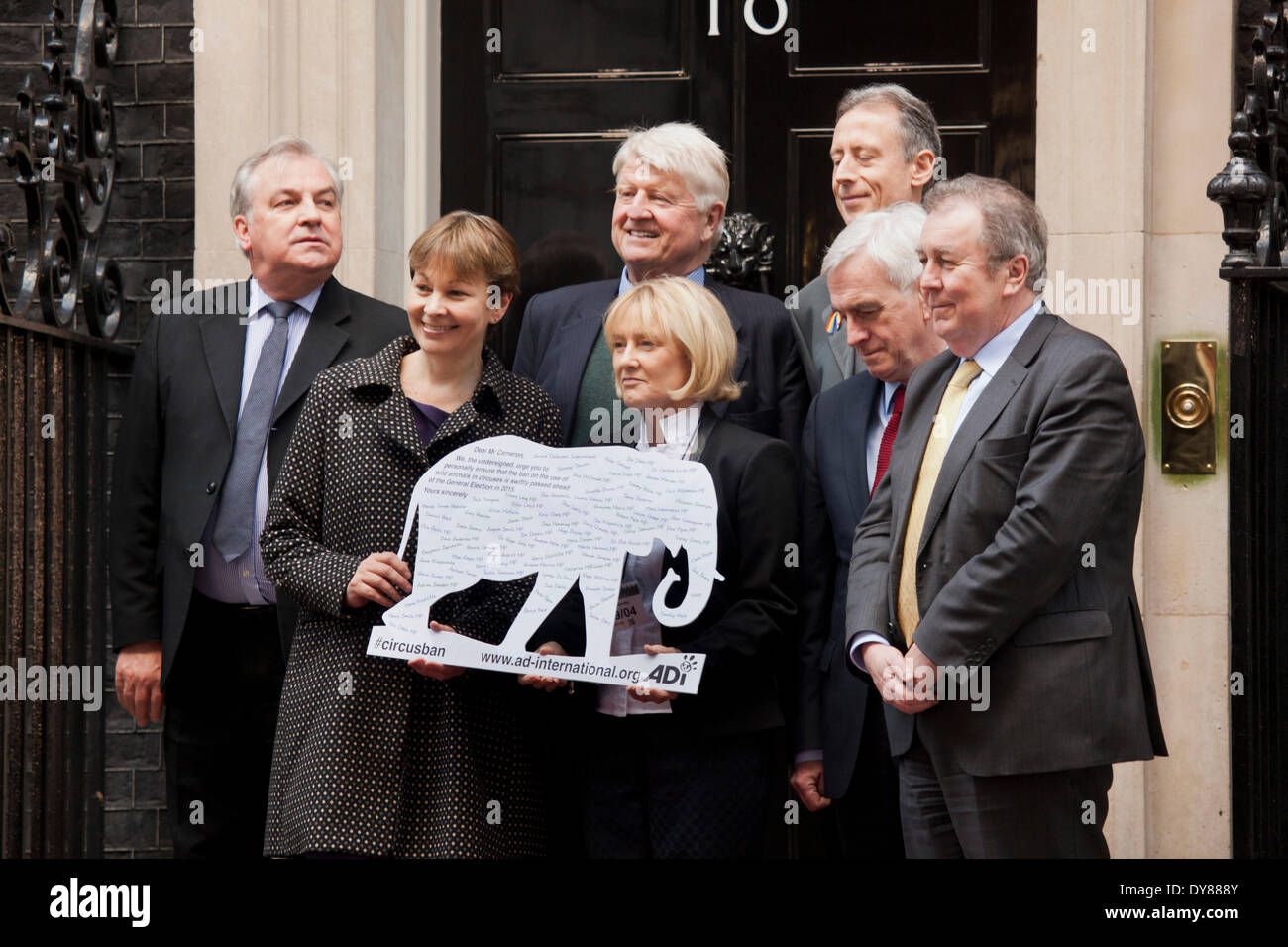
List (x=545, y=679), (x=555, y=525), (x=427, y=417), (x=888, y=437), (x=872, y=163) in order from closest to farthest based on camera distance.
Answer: (x=545, y=679)
(x=555, y=525)
(x=427, y=417)
(x=888, y=437)
(x=872, y=163)

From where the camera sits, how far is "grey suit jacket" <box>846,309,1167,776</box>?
383cm

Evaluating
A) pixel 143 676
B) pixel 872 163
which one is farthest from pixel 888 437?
pixel 143 676

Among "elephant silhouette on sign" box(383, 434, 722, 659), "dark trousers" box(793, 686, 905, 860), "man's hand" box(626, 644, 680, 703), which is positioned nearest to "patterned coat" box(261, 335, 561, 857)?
"elephant silhouette on sign" box(383, 434, 722, 659)

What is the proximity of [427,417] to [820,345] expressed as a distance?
1.21 metres

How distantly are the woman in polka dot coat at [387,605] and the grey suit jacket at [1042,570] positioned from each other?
1031 millimetres

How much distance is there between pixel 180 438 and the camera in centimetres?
495

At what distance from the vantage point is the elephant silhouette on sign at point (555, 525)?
4098 mm

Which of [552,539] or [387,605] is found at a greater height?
[552,539]

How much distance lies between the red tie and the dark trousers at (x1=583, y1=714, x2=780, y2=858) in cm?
77

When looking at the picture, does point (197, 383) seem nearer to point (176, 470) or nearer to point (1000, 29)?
point (176, 470)

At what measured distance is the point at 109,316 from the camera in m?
5.84

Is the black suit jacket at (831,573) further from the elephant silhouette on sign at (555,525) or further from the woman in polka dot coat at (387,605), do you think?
the woman in polka dot coat at (387,605)

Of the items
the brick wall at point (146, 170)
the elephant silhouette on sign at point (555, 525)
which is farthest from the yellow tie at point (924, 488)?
the brick wall at point (146, 170)

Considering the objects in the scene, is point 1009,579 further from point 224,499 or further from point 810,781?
point 224,499
